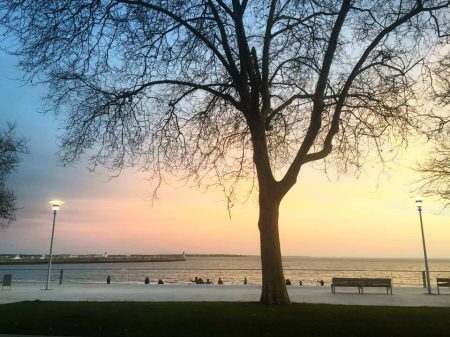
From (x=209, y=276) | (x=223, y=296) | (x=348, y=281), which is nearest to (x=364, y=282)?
(x=348, y=281)

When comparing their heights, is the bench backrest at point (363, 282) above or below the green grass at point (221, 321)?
above

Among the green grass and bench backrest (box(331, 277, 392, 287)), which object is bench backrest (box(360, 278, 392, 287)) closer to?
bench backrest (box(331, 277, 392, 287))

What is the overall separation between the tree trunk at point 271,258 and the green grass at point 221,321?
68cm

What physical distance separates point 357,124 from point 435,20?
4310mm

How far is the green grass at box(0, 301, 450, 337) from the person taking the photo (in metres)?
9.66

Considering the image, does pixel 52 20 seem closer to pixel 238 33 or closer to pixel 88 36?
pixel 88 36

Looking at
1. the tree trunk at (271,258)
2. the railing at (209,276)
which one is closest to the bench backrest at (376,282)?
the railing at (209,276)

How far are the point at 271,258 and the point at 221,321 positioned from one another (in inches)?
143

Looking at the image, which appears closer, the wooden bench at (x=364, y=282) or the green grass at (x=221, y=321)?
the green grass at (x=221, y=321)

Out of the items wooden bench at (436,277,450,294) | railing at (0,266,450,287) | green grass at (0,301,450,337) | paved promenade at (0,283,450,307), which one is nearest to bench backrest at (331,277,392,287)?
paved promenade at (0,283,450,307)

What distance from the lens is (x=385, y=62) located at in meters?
16.5

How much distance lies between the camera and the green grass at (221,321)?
380 inches

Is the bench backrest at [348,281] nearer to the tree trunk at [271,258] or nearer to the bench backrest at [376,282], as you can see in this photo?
the bench backrest at [376,282]

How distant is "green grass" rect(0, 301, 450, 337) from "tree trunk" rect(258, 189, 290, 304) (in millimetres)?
676
